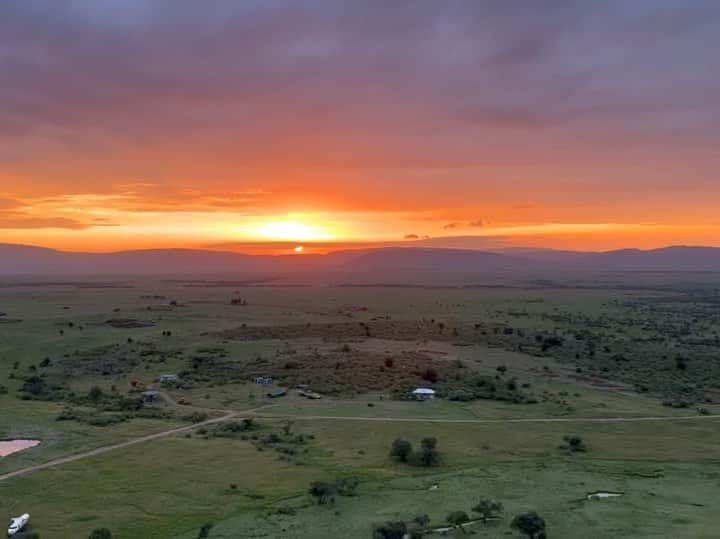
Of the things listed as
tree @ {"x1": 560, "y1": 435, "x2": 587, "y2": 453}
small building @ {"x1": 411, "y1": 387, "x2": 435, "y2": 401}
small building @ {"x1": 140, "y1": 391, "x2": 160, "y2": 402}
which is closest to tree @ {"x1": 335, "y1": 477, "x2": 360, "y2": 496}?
tree @ {"x1": 560, "y1": 435, "x2": 587, "y2": 453}

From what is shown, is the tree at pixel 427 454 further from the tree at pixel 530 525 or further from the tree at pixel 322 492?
the tree at pixel 530 525

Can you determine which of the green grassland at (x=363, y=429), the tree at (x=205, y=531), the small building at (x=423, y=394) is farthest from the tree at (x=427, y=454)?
the small building at (x=423, y=394)

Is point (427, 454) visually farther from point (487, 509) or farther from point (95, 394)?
point (95, 394)

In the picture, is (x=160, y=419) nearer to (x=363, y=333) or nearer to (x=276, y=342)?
(x=276, y=342)

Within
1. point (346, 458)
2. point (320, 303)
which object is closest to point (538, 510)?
point (346, 458)

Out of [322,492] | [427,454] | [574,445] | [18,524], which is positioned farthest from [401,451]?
[18,524]

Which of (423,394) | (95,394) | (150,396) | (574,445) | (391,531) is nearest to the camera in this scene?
(391,531)
